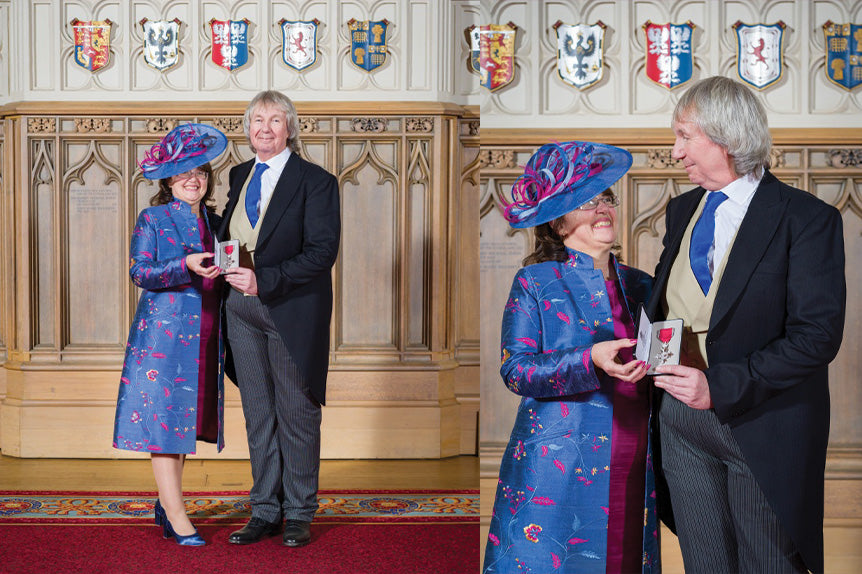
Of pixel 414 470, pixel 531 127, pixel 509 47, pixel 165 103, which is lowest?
pixel 414 470

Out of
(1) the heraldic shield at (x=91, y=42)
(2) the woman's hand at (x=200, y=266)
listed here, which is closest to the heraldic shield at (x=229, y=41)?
(1) the heraldic shield at (x=91, y=42)

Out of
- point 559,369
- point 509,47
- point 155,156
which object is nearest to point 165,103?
point 155,156

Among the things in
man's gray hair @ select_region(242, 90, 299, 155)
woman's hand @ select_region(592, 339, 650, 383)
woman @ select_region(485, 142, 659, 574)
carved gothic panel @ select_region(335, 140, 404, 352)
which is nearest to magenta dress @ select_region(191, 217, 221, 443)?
man's gray hair @ select_region(242, 90, 299, 155)

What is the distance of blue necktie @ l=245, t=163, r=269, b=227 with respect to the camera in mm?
3764

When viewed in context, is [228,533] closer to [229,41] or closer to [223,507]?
[223,507]

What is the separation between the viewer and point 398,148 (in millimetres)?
5422

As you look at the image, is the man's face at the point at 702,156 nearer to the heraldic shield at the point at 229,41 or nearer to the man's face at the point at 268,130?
the man's face at the point at 268,130

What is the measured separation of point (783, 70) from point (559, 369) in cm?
97

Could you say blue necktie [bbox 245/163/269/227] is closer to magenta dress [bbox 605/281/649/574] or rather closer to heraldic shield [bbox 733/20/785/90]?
magenta dress [bbox 605/281/649/574]

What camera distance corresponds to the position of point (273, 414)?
381 centimetres

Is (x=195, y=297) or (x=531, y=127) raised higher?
(x=531, y=127)

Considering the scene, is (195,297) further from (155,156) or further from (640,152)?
(640,152)

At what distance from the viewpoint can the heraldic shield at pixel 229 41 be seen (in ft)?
17.7

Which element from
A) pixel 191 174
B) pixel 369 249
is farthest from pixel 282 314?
pixel 369 249
